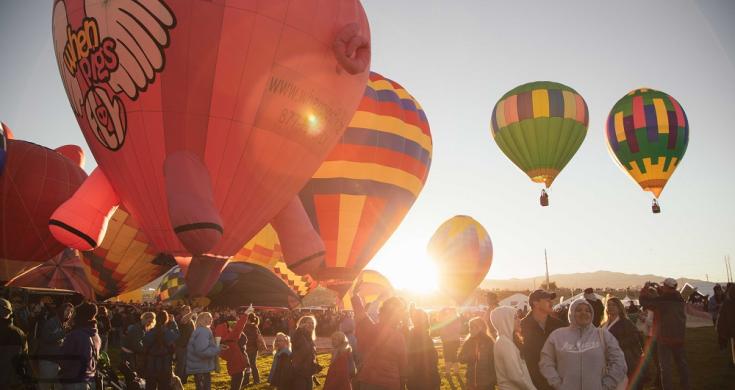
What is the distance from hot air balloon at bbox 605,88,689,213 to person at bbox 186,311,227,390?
1970 centimetres

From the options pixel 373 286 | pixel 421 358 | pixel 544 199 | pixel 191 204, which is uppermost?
pixel 544 199

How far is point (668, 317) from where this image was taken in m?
6.29

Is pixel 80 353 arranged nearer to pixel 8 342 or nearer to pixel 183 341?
pixel 8 342

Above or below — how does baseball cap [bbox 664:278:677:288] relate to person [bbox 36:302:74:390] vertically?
above

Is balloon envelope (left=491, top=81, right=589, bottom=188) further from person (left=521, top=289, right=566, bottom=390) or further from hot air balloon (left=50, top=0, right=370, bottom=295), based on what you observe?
person (left=521, top=289, right=566, bottom=390)

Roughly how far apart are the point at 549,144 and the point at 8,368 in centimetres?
1866

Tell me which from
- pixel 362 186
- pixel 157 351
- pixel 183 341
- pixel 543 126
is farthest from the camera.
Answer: pixel 543 126

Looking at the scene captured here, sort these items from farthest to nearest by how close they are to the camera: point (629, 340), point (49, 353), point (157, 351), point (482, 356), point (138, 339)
Result: point (138, 339)
point (157, 351)
point (629, 340)
point (49, 353)
point (482, 356)

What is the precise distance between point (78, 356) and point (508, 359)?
140 inches

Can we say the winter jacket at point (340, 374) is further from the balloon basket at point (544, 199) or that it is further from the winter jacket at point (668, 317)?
the balloon basket at point (544, 199)

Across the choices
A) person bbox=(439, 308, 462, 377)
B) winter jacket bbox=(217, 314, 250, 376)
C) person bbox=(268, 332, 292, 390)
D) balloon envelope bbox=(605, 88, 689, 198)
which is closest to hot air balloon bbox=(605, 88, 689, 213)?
balloon envelope bbox=(605, 88, 689, 198)

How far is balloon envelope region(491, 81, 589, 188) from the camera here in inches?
781

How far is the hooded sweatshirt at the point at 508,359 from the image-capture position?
3.68m

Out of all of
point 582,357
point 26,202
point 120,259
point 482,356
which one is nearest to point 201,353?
point 482,356
